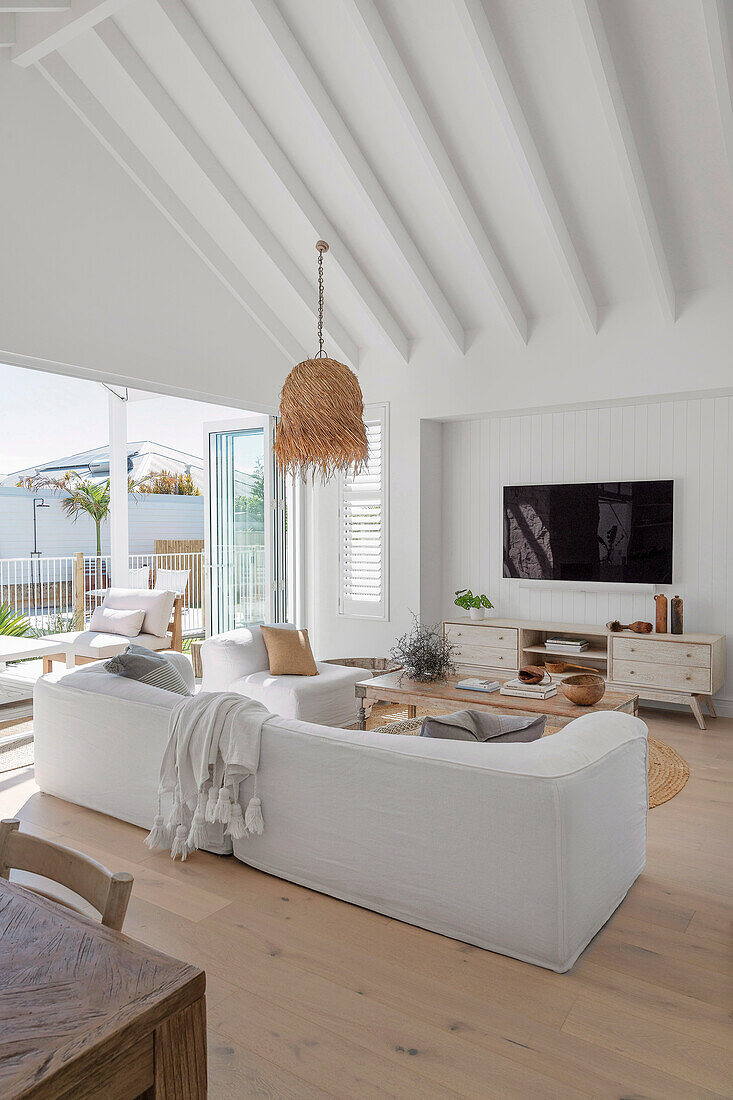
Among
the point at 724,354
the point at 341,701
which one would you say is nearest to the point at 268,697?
the point at 341,701

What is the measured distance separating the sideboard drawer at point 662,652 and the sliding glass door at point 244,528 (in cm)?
303

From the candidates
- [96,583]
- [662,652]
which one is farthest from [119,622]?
[662,652]

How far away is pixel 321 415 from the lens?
3.57m

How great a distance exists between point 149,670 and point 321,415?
1.43m

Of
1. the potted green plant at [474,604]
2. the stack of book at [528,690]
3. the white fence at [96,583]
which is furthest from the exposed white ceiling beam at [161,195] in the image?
the stack of book at [528,690]

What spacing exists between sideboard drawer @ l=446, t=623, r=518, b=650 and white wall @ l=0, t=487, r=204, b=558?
502cm

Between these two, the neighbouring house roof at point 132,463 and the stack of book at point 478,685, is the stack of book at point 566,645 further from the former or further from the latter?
the neighbouring house roof at point 132,463

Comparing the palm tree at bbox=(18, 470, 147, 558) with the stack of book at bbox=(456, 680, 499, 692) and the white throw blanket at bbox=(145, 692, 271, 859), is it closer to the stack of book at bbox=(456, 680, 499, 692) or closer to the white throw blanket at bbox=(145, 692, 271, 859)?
the stack of book at bbox=(456, 680, 499, 692)

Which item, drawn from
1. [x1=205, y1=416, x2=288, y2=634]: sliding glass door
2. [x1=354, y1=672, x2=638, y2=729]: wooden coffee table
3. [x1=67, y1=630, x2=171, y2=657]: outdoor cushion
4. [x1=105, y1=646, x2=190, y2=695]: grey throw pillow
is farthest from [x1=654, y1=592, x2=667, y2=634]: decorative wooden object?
[x1=67, y1=630, x2=171, y2=657]: outdoor cushion

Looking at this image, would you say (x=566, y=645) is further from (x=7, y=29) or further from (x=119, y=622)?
(x=7, y=29)

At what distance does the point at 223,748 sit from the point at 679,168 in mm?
4035

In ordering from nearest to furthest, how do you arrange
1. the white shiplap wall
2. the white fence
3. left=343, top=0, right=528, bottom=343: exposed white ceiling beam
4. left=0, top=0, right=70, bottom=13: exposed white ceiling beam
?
left=0, top=0, right=70, bottom=13: exposed white ceiling beam
left=343, top=0, right=528, bottom=343: exposed white ceiling beam
the white shiplap wall
the white fence

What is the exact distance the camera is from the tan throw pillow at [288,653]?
16.7ft

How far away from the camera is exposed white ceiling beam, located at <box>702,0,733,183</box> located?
11.3 ft
